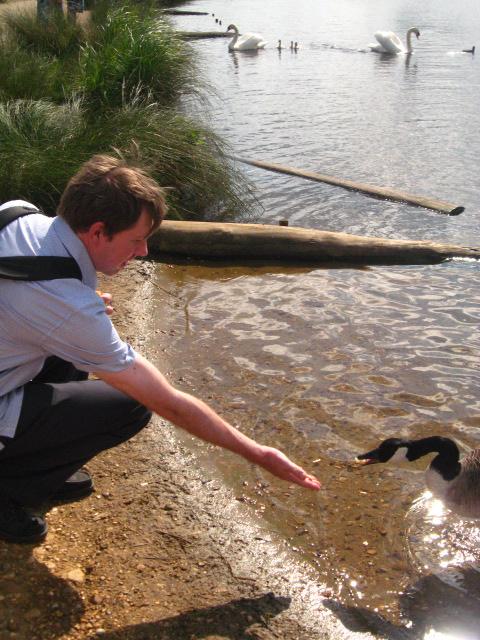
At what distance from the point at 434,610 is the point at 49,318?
2102 millimetres

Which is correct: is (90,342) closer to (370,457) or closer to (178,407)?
(178,407)

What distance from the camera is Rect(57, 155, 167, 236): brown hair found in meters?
2.67

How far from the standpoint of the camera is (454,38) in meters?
29.6

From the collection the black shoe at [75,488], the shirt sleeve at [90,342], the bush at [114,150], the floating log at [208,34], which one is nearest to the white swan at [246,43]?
the floating log at [208,34]

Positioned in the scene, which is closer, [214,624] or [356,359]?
[214,624]

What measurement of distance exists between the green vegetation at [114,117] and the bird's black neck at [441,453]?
3.80m

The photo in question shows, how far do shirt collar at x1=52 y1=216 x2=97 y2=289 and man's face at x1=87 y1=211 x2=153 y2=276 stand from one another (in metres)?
0.04

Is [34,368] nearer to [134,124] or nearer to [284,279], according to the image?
[284,279]

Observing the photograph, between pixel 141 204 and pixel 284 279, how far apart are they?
14.6ft

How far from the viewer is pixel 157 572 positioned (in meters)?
3.16

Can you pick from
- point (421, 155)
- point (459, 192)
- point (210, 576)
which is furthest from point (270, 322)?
point (421, 155)

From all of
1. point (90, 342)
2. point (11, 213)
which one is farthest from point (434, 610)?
point (11, 213)

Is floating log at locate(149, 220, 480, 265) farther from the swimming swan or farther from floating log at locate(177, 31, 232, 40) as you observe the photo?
floating log at locate(177, 31, 232, 40)

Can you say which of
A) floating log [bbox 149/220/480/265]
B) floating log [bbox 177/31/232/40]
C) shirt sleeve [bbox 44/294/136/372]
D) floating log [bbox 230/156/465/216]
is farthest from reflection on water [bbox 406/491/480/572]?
floating log [bbox 177/31/232/40]
